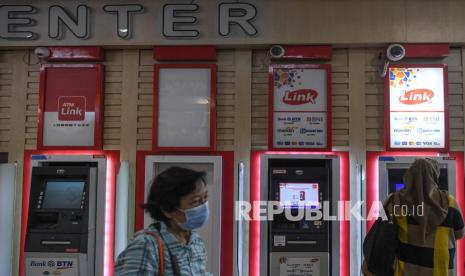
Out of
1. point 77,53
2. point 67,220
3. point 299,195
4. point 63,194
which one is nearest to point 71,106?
point 77,53

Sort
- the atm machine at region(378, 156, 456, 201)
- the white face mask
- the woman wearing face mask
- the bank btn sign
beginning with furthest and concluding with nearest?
the atm machine at region(378, 156, 456, 201) → the bank btn sign → the white face mask → the woman wearing face mask

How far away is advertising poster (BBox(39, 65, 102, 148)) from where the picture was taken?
450 centimetres

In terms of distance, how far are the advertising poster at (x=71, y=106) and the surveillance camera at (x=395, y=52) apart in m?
2.61

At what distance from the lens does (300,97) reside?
4.41 meters

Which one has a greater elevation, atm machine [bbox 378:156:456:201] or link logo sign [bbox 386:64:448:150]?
link logo sign [bbox 386:64:448:150]

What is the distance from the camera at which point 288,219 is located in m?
4.08

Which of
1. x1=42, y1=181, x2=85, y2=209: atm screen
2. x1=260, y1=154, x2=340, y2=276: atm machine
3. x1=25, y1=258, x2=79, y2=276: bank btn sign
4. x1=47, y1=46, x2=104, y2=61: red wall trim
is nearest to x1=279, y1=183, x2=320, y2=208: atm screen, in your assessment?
x1=260, y1=154, x2=340, y2=276: atm machine

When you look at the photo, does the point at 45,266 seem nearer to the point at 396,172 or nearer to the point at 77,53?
the point at 77,53

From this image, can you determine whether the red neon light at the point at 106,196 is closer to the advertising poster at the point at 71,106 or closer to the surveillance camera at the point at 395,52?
the advertising poster at the point at 71,106

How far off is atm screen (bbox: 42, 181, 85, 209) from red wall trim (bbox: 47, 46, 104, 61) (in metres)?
1.17

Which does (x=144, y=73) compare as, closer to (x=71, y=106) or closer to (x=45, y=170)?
(x=71, y=106)

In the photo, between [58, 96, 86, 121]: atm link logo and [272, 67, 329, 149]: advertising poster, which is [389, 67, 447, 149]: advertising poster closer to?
[272, 67, 329, 149]: advertising poster

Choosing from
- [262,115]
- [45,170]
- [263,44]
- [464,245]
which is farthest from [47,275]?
[464,245]

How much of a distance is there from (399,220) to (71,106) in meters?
3.08
